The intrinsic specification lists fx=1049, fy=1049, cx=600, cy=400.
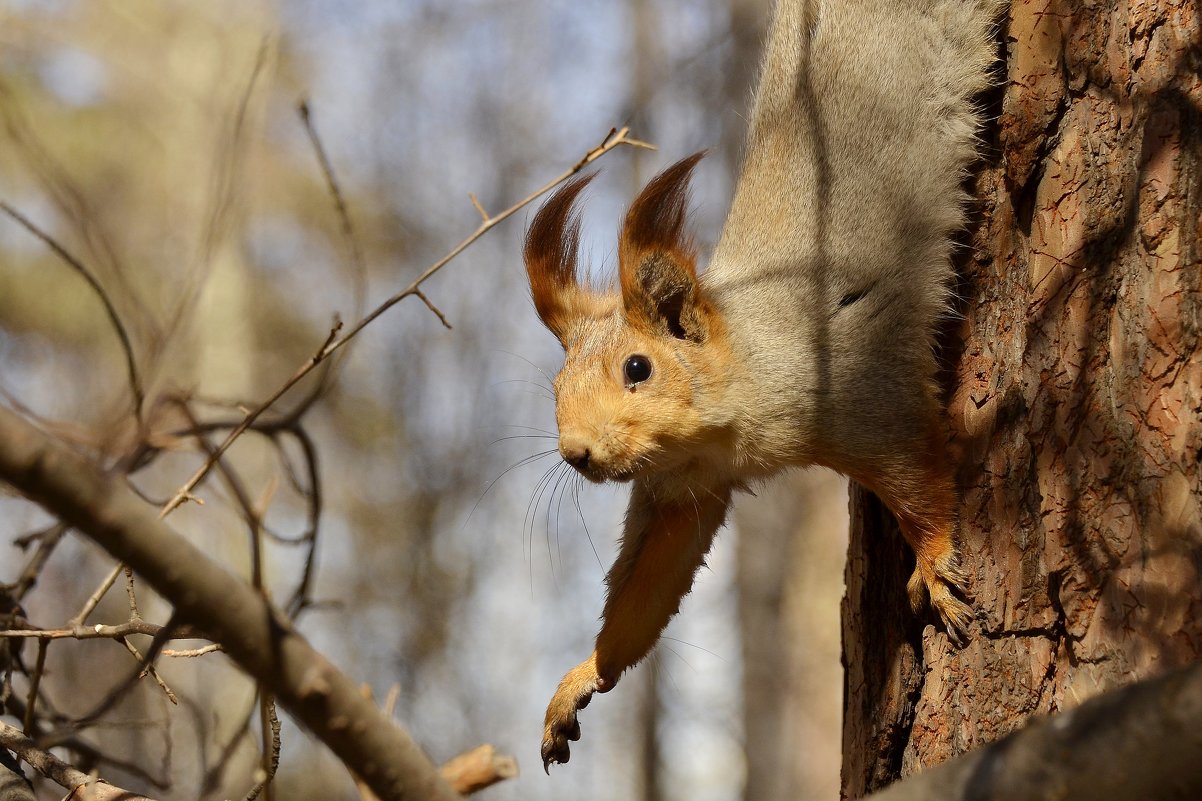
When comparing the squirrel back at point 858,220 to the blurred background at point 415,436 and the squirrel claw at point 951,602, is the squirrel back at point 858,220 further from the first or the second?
the blurred background at point 415,436

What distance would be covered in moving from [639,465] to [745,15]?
210 inches

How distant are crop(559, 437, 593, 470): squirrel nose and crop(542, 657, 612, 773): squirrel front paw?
71 cm

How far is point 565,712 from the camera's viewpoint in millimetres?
2814

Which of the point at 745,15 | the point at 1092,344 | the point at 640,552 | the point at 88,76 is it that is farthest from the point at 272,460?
the point at 1092,344

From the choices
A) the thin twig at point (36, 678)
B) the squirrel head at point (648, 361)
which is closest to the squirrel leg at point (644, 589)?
the squirrel head at point (648, 361)

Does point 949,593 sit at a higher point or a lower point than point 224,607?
higher

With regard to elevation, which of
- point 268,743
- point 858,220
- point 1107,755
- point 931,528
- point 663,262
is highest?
point 663,262

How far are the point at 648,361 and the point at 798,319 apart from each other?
381mm

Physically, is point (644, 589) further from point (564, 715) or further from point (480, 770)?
point (480, 770)

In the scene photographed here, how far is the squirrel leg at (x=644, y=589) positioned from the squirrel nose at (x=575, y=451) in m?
0.41

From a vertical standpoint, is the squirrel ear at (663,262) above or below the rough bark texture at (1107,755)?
above

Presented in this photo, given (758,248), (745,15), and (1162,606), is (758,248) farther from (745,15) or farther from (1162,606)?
(745,15)

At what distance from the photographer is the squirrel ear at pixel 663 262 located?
259 centimetres

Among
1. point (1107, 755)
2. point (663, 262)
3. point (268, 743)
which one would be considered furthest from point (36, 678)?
point (1107, 755)
